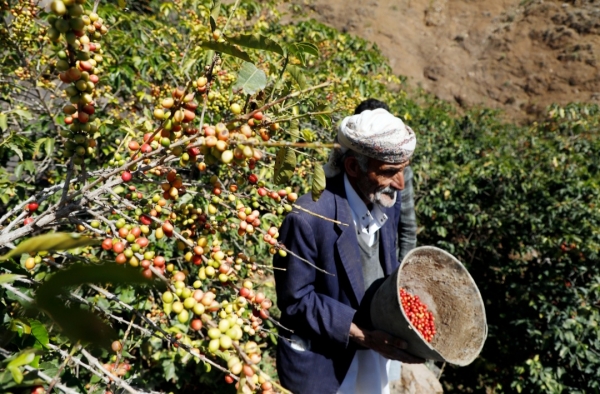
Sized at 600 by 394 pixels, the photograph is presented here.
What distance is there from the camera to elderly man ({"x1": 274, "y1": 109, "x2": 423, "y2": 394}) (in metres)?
1.63

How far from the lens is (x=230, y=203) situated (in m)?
1.75

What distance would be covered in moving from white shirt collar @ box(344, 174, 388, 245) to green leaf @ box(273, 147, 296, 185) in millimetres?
884

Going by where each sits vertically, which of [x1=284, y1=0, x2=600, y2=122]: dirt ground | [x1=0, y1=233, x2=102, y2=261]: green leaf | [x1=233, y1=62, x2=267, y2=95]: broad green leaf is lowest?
[x1=284, y1=0, x2=600, y2=122]: dirt ground

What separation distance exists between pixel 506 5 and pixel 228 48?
2640cm

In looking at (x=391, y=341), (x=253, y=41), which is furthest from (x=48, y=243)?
(x=391, y=341)

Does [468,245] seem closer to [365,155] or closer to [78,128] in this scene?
[365,155]

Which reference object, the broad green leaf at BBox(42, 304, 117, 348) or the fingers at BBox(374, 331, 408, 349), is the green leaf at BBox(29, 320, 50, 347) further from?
the fingers at BBox(374, 331, 408, 349)

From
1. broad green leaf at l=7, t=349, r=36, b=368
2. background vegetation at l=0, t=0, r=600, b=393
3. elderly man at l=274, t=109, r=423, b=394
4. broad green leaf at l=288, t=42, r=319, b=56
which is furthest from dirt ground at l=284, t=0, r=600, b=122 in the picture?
broad green leaf at l=7, t=349, r=36, b=368

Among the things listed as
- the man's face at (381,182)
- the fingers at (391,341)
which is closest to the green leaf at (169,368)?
the fingers at (391,341)

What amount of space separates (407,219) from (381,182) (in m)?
1.17

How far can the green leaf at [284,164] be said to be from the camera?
94 centimetres

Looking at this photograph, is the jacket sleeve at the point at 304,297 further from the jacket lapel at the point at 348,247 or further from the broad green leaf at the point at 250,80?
the broad green leaf at the point at 250,80

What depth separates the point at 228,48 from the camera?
0.72 m

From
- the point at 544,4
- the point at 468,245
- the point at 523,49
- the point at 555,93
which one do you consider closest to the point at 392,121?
the point at 468,245
